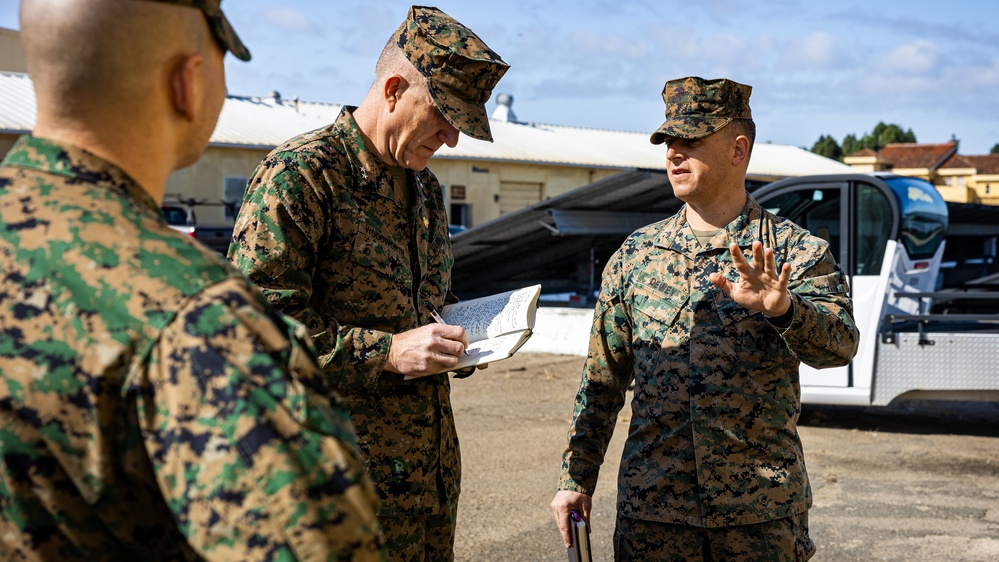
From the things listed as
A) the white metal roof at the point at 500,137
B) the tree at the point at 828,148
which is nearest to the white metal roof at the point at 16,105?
the white metal roof at the point at 500,137

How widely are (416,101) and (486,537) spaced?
3036mm

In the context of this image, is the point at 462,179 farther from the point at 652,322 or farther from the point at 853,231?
the point at 652,322

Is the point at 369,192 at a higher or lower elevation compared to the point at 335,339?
higher

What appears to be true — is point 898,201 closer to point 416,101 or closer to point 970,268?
point 970,268

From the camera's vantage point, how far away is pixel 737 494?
8.97ft

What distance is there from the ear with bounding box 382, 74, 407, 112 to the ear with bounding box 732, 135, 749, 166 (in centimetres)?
106

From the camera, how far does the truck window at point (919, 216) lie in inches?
288

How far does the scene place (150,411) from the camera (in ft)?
3.52

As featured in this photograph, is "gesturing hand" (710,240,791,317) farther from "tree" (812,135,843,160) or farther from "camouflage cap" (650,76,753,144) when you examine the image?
"tree" (812,135,843,160)

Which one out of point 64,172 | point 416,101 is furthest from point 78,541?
point 416,101

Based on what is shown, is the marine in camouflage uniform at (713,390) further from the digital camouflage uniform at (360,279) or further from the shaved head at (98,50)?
the shaved head at (98,50)

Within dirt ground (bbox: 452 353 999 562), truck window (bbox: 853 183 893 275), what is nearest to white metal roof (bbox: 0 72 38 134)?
dirt ground (bbox: 452 353 999 562)

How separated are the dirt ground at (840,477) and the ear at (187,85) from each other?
3827 mm

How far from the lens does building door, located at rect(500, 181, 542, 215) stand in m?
27.8
